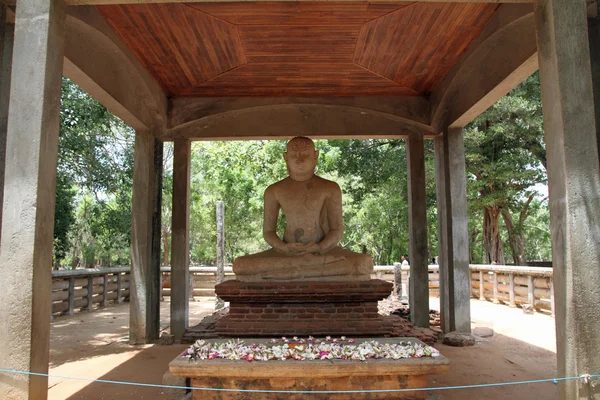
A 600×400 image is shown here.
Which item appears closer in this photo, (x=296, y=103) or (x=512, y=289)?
(x=296, y=103)

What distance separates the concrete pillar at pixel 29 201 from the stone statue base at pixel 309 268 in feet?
9.53

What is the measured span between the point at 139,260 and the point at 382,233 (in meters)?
15.2

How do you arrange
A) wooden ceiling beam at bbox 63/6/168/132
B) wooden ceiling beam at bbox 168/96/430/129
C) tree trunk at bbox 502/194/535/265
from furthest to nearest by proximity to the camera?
1. tree trunk at bbox 502/194/535/265
2. wooden ceiling beam at bbox 168/96/430/129
3. wooden ceiling beam at bbox 63/6/168/132

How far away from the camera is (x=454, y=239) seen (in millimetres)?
8016

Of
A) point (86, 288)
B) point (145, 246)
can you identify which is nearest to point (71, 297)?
point (86, 288)

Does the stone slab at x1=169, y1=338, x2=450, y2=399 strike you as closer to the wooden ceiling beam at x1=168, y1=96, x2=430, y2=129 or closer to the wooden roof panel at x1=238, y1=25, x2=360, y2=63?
the wooden roof panel at x1=238, y1=25, x2=360, y2=63

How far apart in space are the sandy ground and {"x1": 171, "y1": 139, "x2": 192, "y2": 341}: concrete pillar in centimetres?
63

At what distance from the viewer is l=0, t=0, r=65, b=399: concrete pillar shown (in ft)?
11.4

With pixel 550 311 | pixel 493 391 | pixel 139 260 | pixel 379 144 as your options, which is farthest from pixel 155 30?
pixel 379 144

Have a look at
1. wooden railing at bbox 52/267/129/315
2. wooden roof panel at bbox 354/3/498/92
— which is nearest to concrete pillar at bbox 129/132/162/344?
wooden railing at bbox 52/267/129/315

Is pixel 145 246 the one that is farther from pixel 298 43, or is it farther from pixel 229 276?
pixel 229 276

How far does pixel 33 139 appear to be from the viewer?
3637 millimetres

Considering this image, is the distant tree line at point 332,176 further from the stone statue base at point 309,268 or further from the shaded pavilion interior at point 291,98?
the stone statue base at point 309,268

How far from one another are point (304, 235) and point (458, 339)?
9.45 feet
